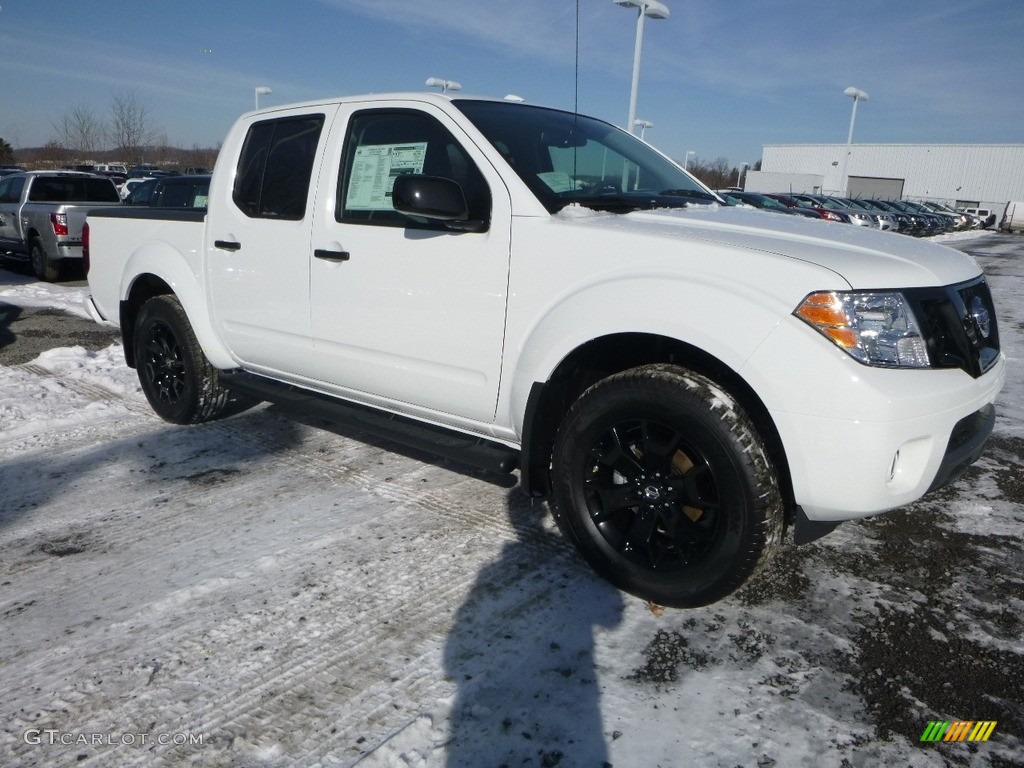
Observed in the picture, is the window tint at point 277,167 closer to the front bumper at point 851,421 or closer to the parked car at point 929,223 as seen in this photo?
A: the front bumper at point 851,421

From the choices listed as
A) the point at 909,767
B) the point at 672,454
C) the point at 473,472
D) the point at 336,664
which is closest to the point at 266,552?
the point at 336,664

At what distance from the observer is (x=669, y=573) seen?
2617 mm

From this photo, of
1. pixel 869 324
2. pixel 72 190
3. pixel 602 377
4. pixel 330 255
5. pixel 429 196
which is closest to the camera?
pixel 869 324

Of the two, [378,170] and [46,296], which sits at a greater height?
[378,170]

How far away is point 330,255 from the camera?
11.3 ft

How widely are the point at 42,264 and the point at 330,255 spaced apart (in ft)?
34.0

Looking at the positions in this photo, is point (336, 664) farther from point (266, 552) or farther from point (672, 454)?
point (672, 454)

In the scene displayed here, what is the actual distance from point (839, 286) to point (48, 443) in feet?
14.5

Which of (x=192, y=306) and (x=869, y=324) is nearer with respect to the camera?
(x=869, y=324)

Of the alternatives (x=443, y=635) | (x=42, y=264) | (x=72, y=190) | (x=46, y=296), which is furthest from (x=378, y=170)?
(x=72, y=190)

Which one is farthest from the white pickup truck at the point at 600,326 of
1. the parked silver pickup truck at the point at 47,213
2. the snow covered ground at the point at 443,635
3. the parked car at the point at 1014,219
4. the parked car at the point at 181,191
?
the parked car at the point at 1014,219

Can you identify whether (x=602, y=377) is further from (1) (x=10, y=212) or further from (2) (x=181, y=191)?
(1) (x=10, y=212)

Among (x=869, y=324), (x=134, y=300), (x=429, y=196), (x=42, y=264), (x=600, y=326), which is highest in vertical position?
(x=429, y=196)

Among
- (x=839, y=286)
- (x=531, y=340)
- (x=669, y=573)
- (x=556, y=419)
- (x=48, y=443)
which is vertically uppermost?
(x=839, y=286)
